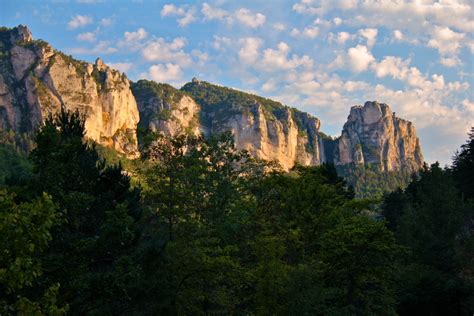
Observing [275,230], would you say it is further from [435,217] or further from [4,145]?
[4,145]

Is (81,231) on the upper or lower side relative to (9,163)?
lower

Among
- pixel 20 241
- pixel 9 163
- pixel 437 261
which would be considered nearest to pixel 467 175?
pixel 437 261

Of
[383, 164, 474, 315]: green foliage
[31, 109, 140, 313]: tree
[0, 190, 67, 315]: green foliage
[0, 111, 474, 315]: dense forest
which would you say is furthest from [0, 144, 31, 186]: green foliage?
[0, 190, 67, 315]: green foliage

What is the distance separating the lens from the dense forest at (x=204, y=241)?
49.1 feet

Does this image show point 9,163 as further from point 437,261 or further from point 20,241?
point 20,241

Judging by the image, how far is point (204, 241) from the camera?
20.4 metres

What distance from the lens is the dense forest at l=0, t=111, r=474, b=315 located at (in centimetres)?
1495

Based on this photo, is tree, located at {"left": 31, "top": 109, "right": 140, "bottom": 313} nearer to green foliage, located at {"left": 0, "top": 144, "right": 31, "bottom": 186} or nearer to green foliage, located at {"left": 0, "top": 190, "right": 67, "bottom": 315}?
green foliage, located at {"left": 0, "top": 190, "right": 67, "bottom": 315}

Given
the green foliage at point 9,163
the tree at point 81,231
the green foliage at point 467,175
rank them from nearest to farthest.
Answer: the tree at point 81,231 < the green foliage at point 467,175 < the green foliage at point 9,163

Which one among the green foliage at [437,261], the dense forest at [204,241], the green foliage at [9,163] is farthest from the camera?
the green foliage at [9,163]

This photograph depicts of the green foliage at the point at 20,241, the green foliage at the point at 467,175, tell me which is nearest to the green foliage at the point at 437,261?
the green foliage at the point at 467,175

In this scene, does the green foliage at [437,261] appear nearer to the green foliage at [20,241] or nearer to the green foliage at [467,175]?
the green foliage at [467,175]

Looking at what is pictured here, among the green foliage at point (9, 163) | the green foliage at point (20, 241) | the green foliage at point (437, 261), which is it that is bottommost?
the green foliage at point (437, 261)

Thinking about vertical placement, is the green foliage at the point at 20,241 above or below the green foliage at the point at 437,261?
above
